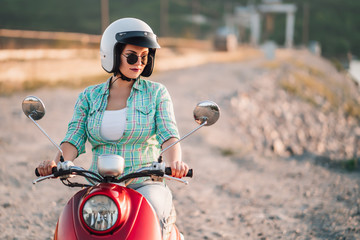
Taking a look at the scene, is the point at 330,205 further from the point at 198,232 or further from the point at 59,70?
the point at 59,70

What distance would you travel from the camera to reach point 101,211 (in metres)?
1.96

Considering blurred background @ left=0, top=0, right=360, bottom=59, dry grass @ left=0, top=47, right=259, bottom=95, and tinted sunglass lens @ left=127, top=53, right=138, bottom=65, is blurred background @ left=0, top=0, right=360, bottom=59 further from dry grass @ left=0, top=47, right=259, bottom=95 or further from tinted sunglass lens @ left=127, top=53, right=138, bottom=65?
tinted sunglass lens @ left=127, top=53, right=138, bottom=65

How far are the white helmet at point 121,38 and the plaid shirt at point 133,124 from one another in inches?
7.7

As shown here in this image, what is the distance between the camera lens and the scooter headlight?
77.1 inches

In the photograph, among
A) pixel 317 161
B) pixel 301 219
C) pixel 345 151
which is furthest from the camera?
pixel 345 151

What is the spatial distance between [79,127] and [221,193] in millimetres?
3320

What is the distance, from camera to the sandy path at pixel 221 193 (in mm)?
4383

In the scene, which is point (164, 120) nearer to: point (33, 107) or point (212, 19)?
point (33, 107)

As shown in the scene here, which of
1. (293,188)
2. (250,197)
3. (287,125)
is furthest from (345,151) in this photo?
(250,197)

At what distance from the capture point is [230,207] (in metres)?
5.21

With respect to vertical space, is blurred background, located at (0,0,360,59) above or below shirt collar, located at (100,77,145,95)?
below

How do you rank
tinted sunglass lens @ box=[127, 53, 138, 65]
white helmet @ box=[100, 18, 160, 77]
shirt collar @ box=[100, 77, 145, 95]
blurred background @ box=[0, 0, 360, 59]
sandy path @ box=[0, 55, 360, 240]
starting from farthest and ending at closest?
blurred background @ box=[0, 0, 360, 59], sandy path @ box=[0, 55, 360, 240], shirt collar @ box=[100, 77, 145, 95], tinted sunglass lens @ box=[127, 53, 138, 65], white helmet @ box=[100, 18, 160, 77]

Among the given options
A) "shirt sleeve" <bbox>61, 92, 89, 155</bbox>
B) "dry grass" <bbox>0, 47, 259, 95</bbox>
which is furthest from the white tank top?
"dry grass" <bbox>0, 47, 259, 95</bbox>

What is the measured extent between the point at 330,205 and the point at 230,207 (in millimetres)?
1205
